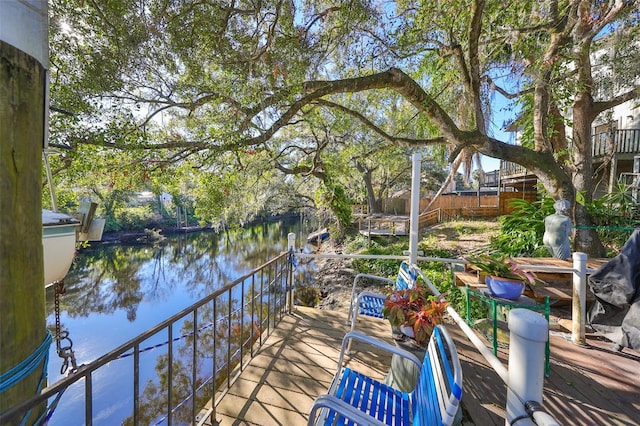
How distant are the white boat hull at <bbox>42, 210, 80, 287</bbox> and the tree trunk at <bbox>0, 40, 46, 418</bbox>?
1734mm

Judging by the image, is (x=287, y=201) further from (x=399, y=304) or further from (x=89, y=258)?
(x=399, y=304)

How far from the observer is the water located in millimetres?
5793

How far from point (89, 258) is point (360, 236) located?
1650 centimetres

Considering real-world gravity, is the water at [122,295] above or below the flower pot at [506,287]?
below

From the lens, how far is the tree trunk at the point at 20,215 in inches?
31.3

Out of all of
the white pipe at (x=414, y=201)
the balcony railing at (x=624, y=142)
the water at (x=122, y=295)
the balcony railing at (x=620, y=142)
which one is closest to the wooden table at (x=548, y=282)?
the white pipe at (x=414, y=201)

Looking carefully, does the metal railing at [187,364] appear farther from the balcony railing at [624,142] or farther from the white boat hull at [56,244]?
the balcony railing at [624,142]

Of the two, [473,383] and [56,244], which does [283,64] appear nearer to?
[56,244]

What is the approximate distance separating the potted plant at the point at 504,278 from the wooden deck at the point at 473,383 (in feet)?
2.20

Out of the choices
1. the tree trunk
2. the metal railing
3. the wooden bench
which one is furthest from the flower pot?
the tree trunk

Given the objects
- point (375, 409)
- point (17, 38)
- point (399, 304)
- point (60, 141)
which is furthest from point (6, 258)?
point (60, 141)

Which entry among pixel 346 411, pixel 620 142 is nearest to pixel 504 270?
pixel 346 411

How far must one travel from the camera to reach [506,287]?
217 centimetres

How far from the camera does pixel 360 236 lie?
12.1 m
